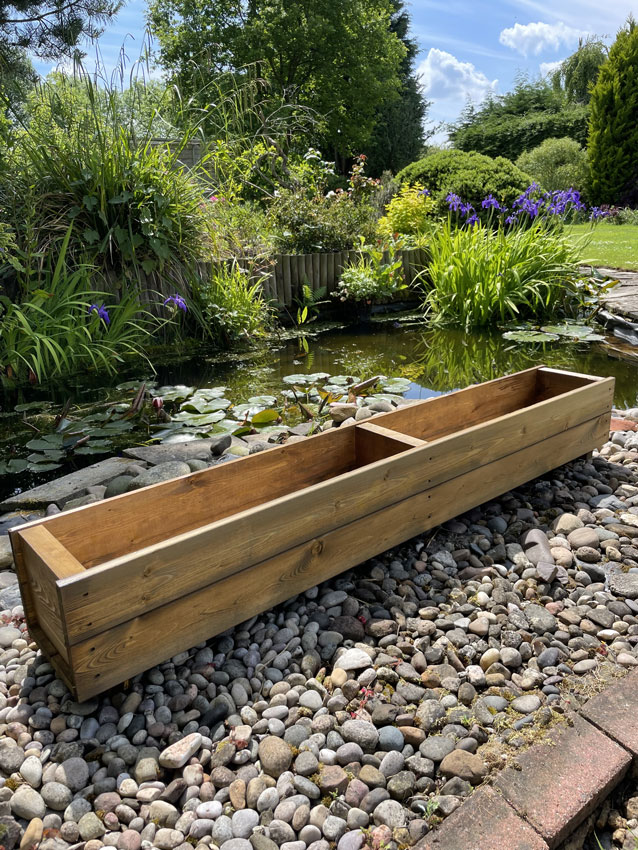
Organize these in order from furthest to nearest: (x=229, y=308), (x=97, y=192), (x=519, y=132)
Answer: (x=519, y=132)
(x=229, y=308)
(x=97, y=192)

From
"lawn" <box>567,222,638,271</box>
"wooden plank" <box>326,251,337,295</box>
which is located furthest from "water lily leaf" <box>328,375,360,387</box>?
"lawn" <box>567,222,638,271</box>

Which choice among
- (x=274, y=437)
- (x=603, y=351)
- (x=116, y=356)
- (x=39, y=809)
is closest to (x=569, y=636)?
(x=39, y=809)

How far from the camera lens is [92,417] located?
3.50 metres

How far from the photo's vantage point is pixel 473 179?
8188 millimetres

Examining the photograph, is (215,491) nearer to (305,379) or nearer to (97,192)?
(305,379)

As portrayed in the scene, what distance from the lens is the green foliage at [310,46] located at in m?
19.3

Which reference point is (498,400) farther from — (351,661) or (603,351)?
(603,351)

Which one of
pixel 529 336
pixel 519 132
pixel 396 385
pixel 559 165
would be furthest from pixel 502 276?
pixel 519 132

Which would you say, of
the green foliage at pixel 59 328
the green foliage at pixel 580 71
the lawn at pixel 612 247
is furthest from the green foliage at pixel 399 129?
the green foliage at pixel 59 328

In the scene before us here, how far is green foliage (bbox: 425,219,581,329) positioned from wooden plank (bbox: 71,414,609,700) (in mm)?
3376

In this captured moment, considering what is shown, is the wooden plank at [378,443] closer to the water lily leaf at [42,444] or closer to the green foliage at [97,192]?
the water lily leaf at [42,444]

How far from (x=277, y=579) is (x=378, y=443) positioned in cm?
67

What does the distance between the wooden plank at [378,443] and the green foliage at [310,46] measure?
19213 millimetres

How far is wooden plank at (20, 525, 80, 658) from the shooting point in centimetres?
140
